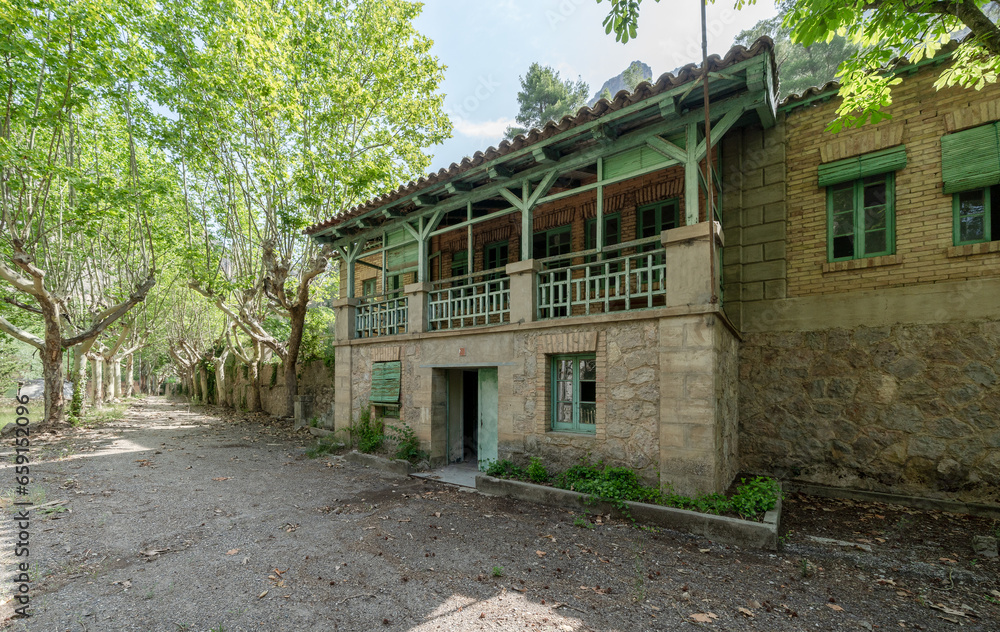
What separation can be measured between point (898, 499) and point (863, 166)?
488 centimetres

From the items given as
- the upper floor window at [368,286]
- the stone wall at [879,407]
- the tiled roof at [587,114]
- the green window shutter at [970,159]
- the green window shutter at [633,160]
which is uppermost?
the tiled roof at [587,114]

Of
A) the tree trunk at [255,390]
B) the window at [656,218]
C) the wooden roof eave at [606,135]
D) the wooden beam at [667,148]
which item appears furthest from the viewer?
the tree trunk at [255,390]

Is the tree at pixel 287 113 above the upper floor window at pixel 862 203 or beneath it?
above

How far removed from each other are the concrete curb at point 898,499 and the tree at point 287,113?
1211cm

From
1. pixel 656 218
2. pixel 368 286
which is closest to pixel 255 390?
pixel 368 286

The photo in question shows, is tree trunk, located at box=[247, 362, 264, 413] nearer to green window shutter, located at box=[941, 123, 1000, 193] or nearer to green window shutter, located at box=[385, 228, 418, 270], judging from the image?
green window shutter, located at box=[385, 228, 418, 270]

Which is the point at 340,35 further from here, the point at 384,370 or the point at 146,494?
the point at 146,494

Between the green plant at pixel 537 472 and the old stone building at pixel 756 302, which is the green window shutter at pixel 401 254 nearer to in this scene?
the old stone building at pixel 756 302

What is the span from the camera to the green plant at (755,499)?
5.24 meters

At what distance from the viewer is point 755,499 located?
5344 millimetres

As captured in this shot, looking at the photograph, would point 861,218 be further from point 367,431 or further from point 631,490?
point 367,431

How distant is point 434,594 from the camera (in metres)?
3.95

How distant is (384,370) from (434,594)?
6071 millimetres

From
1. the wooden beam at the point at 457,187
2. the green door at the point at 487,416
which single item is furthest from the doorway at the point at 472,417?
the wooden beam at the point at 457,187
